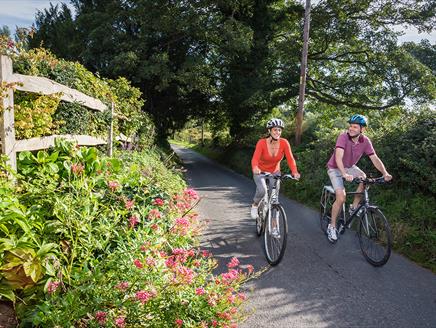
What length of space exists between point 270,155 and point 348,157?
4.51 feet

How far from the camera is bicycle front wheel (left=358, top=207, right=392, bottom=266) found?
16.9 feet

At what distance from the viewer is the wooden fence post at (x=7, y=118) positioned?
3.63 metres

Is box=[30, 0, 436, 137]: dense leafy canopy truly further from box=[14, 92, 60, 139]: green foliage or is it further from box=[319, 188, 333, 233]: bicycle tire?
box=[14, 92, 60, 139]: green foliage

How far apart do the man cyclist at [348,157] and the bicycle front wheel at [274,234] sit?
3.69 ft

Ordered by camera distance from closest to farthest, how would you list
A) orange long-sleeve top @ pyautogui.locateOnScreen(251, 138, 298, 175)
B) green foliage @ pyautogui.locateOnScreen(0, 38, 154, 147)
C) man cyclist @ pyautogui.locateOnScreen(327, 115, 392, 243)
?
green foliage @ pyautogui.locateOnScreen(0, 38, 154, 147) < man cyclist @ pyautogui.locateOnScreen(327, 115, 392, 243) < orange long-sleeve top @ pyautogui.locateOnScreen(251, 138, 298, 175)

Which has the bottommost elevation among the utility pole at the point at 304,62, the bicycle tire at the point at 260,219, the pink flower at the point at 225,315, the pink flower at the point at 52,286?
the bicycle tire at the point at 260,219

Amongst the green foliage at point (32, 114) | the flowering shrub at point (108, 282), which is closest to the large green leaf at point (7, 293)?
the flowering shrub at point (108, 282)

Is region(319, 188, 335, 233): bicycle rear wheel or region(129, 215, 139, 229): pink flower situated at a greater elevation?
region(129, 215, 139, 229): pink flower

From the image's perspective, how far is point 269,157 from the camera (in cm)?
603

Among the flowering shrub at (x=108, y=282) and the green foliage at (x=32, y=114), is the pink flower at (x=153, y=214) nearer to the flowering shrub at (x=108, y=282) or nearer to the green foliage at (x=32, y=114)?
the flowering shrub at (x=108, y=282)

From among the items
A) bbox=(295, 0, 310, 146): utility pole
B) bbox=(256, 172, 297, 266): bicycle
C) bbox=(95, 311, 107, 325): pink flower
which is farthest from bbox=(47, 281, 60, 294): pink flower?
bbox=(295, 0, 310, 146): utility pole

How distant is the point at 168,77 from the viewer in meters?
17.0

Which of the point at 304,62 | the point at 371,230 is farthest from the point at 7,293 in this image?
the point at 304,62

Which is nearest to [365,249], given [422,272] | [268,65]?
[422,272]
